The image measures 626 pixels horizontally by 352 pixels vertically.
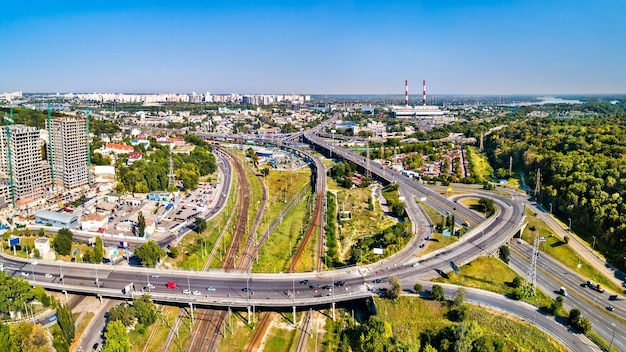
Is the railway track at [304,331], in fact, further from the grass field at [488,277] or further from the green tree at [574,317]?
the green tree at [574,317]

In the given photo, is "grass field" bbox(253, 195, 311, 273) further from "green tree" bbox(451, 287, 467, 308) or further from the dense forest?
the dense forest

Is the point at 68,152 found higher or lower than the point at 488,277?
higher

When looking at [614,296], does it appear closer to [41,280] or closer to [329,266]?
[329,266]

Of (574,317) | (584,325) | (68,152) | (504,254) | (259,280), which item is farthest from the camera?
(68,152)

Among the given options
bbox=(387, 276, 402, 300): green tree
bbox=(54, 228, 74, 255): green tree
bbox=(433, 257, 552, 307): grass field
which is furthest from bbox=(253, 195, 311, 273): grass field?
bbox=(54, 228, 74, 255): green tree

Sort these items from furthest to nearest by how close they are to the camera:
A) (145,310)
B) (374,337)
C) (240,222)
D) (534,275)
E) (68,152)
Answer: (68,152) < (240,222) < (534,275) < (145,310) < (374,337)

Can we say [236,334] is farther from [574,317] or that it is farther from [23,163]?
[23,163]

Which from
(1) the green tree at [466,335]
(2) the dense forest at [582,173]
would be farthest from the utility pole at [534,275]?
(2) the dense forest at [582,173]

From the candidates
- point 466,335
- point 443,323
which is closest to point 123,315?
point 443,323
